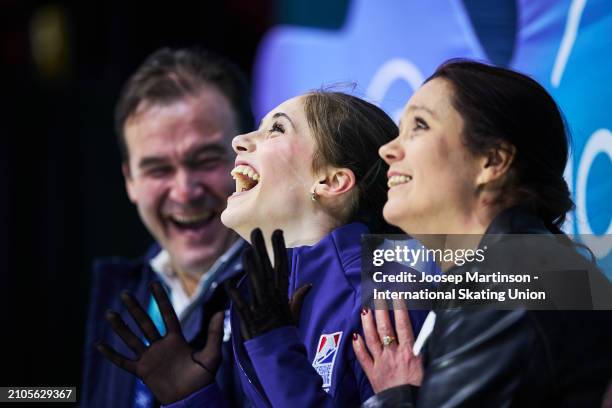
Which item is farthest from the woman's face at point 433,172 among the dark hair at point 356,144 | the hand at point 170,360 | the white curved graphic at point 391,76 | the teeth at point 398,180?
the white curved graphic at point 391,76

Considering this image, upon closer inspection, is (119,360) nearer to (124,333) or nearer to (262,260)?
(124,333)

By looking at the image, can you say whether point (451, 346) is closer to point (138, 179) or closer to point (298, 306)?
point (298, 306)

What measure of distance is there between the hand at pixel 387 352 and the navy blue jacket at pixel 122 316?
67 cm

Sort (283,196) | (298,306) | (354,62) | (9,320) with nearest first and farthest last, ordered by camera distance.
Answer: (298,306) → (283,196) → (354,62) → (9,320)

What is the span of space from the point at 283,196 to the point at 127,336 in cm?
36

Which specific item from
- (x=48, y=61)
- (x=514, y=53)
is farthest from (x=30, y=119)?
(x=514, y=53)

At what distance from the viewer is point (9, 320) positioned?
15.3ft

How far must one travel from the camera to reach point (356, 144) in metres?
1.73

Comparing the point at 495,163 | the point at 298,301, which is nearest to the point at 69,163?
the point at 298,301

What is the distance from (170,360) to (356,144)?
0.51m

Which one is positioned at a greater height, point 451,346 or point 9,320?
point 9,320

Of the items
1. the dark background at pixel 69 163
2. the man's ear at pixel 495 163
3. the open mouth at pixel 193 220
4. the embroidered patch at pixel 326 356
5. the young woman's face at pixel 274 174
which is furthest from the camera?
the dark background at pixel 69 163

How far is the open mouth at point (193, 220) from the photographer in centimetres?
264

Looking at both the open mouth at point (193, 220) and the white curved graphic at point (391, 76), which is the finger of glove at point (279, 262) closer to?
the white curved graphic at point (391, 76)
